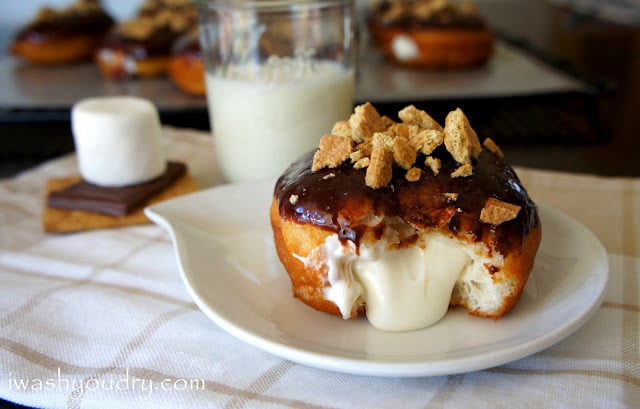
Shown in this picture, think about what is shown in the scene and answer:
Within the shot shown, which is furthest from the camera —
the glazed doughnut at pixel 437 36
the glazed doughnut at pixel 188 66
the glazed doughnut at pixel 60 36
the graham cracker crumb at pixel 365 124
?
the glazed doughnut at pixel 60 36

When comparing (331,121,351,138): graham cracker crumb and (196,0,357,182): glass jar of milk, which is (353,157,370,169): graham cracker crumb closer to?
(331,121,351,138): graham cracker crumb

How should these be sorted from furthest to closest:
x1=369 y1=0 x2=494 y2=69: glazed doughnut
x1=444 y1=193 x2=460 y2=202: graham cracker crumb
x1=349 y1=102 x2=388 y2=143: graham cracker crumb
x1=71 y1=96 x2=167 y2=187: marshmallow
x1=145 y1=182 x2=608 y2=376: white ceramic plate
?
x1=369 y1=0 x2=494 y2=69: glazed doughnut, x1=71 y1=96 x2=167 y2=187: marshmallow, x1=349 y1=102 x2=388 y2=143: graham cracker crumb, x1=444 y1=193 x2=460 y2=202: graham cracker crumb, x1=145 y1=182 x2=608 y2=376: white ceramic plate

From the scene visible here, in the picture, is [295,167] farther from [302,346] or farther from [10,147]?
[10,147]

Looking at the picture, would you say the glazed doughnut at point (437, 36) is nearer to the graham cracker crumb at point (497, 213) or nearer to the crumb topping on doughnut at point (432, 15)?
the crumb topping on doughnut at point (432, 15)

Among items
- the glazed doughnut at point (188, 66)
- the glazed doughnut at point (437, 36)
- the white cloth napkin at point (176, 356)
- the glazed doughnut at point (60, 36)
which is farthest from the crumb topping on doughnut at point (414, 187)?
the glazed doughnut at point (60, 36)

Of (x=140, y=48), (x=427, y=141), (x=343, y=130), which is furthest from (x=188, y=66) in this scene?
(x=427, y=141)

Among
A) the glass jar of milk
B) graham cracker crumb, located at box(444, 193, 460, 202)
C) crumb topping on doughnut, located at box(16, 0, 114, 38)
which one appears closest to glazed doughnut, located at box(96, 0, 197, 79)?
crumb topping on doughnut, located at box(16, 0, 114, 38)

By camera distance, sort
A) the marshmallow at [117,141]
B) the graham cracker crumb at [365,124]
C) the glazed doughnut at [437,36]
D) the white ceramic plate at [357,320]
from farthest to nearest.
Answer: the glazed doughnut at [437,36], the marshmallow at [117,141], the graham cracker crumb at [365,124], the white ceramic plate at [357,320]
